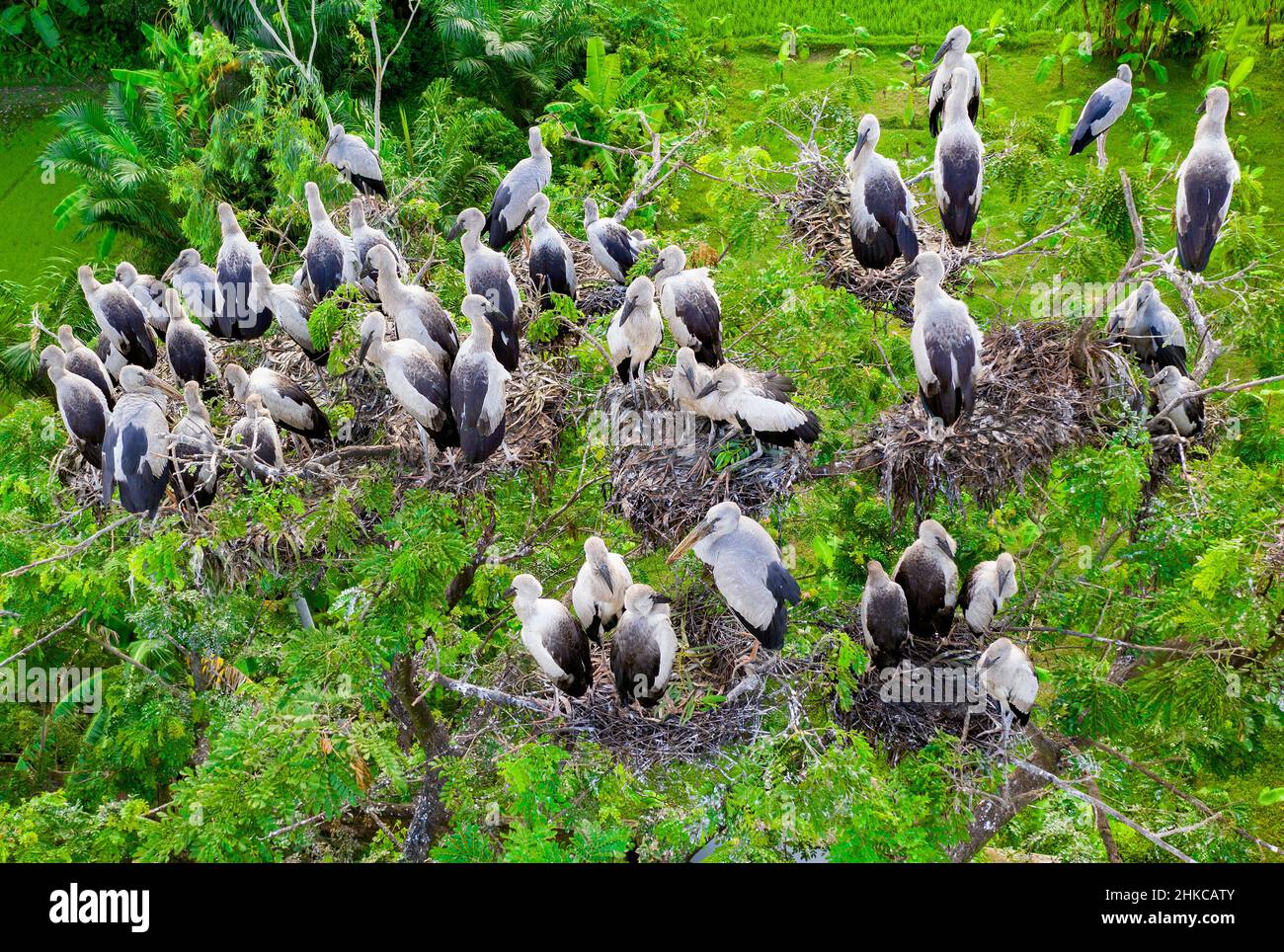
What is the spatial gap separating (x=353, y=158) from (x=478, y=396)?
4.03 metres

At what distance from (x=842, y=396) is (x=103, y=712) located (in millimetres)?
5271

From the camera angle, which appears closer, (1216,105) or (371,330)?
(371,330)

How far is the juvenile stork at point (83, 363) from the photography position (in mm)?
7004

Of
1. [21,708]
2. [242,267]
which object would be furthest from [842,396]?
[21,708]

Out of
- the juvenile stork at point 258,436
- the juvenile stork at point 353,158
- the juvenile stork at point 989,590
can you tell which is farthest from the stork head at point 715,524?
the juvenile stork at point 353,158

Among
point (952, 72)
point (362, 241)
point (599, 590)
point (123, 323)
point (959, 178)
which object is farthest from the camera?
point (952, 72)

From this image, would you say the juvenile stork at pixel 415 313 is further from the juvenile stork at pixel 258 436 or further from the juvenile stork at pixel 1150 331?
the juvenile stork at pixel 1150 331

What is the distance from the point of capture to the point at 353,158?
9039 mm

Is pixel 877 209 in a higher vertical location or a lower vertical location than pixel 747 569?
higher

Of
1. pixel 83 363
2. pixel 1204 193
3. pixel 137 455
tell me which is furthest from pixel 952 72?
pixel 83 363

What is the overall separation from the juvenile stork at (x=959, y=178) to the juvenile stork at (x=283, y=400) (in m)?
4.06

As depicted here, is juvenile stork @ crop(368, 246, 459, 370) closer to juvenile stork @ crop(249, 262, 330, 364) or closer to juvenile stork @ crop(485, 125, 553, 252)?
juvenile stork @ crop(249, 262, 330, 364)

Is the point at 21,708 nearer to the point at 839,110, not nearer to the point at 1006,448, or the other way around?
the point at 1006,448

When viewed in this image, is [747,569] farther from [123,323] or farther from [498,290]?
[123,323]
